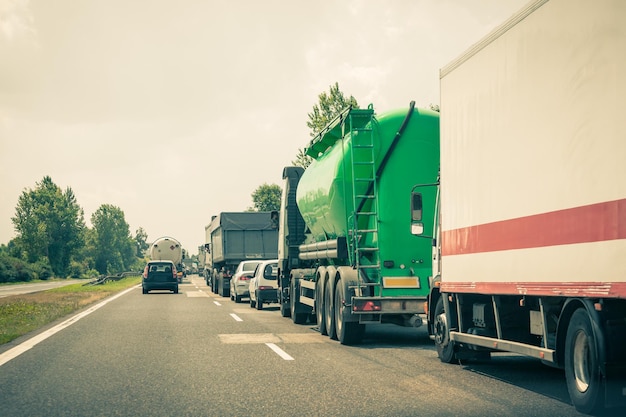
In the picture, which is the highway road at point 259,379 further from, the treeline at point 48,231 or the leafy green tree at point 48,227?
the leafy green tree at point 48,227

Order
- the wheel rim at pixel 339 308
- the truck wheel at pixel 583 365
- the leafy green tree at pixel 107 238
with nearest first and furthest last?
1. the truck wheel at pixel 583 365
2. the wheel rim at pixel 339 308
3. the leafy green tree at pixel 107 238

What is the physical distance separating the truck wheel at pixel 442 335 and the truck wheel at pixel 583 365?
3.35 m

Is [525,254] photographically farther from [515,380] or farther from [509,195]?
[515,380]

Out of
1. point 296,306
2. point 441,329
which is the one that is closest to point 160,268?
point 296,306

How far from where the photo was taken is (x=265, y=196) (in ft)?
350

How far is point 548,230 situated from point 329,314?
7934 mm

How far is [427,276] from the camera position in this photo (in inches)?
534

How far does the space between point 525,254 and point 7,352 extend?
824 cm

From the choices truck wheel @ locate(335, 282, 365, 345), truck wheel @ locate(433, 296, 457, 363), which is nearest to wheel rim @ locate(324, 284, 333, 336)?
truck wheel @ locate(335, 282, 365, 345)

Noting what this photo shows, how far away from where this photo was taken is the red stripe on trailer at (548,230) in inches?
246

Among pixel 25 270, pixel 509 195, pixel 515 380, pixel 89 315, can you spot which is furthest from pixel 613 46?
pixel 25 270

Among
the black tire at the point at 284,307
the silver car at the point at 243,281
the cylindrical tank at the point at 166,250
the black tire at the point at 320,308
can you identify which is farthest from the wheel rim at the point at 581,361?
the cylindrical tank at the point at 166,250

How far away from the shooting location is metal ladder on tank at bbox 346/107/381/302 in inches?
536

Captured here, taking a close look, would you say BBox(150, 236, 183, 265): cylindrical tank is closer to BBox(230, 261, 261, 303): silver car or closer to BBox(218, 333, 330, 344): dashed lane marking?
BBox(230, 261, 261, 303): silver car
